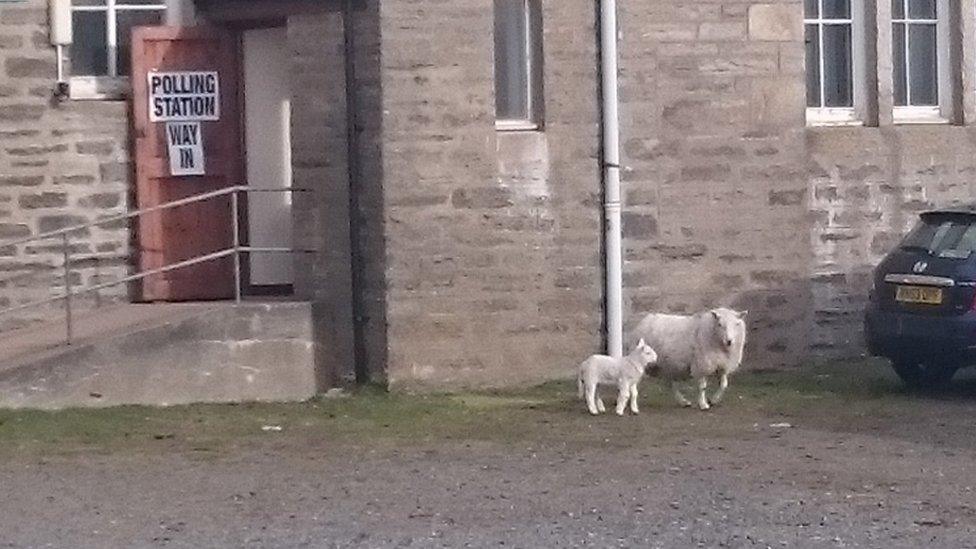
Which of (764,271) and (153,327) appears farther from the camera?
(764,271)

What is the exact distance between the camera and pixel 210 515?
444 inches

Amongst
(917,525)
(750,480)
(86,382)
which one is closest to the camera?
(917,525)

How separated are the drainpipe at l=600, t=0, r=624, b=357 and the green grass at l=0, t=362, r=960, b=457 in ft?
2.58

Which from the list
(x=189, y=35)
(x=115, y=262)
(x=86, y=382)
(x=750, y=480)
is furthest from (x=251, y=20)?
(x=750, y=480)

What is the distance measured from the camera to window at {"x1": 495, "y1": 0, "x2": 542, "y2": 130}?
17.6 m

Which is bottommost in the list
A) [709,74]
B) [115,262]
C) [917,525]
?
[917,525]

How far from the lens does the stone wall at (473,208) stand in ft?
56.2

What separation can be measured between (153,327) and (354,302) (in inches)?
77.9

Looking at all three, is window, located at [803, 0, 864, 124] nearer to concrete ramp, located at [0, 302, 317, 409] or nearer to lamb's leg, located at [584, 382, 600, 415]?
lamb's leg, located at [584, 382, 600, 415]

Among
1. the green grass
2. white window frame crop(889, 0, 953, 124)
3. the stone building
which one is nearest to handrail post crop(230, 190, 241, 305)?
the stone building

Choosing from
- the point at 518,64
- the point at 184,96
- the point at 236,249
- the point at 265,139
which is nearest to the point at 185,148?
the point at 184,96

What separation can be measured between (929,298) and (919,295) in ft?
0.33

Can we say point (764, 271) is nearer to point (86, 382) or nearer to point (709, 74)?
point (709, 74)

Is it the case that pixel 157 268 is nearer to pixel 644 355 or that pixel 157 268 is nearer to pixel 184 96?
pixel 184 96
